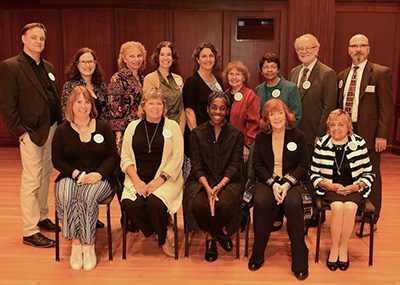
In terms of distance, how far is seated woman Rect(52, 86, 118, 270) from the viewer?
3.06 metres

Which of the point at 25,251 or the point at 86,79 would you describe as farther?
the point at 86,79

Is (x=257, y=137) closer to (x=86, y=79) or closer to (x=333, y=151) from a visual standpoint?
(x=333, y=151)

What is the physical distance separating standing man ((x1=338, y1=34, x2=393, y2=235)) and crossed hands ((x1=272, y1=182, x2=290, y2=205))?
3.32 ft

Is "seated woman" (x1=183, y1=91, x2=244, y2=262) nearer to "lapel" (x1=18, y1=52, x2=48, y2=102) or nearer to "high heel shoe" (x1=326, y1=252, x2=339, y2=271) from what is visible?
"high heel shoe" (x1=326, y1=252, x2=339, y2=271)

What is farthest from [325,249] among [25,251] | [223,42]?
[223,42]

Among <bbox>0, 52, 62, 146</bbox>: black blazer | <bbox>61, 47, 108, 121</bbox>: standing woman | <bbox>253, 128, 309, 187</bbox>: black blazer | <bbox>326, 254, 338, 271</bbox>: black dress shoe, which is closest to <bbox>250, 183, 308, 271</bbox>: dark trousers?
<bbox>253, 128, 309, 187</bbox>: black blazer

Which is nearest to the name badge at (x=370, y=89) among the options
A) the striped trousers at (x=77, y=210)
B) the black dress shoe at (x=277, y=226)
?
the black dress shoe at (x=277, y=226)

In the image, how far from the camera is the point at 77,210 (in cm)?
308

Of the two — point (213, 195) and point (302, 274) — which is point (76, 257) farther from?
point (302, 274)

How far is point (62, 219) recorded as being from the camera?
10.1 ft

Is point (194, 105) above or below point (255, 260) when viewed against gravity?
above

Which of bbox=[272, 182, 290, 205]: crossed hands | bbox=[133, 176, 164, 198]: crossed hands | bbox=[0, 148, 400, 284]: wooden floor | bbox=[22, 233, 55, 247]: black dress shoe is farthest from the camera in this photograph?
bbox=[22, 233, 55, 247]: black dress shoe

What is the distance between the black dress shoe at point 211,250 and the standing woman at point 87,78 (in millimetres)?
1477

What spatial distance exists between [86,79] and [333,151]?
2.21 meters
